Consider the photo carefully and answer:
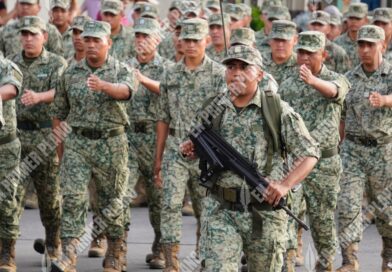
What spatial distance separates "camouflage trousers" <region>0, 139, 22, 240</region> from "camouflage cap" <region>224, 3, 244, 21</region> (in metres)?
6.66

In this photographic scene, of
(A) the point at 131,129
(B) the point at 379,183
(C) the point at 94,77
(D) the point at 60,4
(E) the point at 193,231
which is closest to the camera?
(C) the point at 94,77

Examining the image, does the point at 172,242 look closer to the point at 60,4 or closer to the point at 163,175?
the point at 163,175

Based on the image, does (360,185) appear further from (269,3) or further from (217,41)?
(269,3)

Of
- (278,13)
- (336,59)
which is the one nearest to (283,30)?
(336,59)

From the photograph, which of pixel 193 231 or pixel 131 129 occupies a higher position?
pixel 131 129

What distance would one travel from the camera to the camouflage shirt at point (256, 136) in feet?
36.9

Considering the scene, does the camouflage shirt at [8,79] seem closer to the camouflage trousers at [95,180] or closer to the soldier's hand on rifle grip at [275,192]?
the camouflage trousers at [95,180]

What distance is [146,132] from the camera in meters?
16.1

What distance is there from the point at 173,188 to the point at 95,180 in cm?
→ 78

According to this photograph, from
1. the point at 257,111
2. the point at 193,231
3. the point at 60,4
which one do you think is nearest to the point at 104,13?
the point at 60,4

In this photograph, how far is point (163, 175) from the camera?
47.4 ft

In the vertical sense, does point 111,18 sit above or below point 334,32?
above

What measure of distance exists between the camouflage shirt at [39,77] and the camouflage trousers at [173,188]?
158 cm

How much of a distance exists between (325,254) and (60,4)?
589cm
